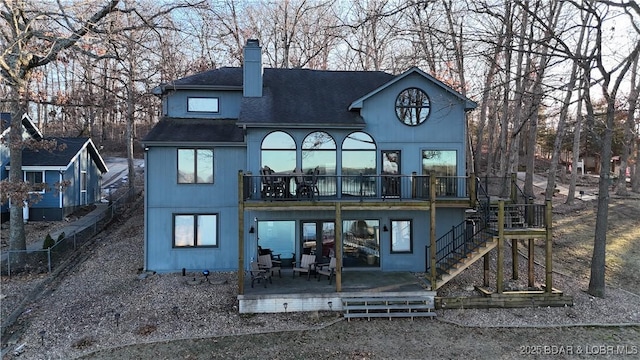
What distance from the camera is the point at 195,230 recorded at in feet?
43.0

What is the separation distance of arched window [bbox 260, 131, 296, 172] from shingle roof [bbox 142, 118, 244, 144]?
106cm

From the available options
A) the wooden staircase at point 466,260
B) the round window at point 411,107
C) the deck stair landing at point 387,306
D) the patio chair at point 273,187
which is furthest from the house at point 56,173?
the wooden staircase at point 466,260

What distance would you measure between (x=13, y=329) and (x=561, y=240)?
19349 mm

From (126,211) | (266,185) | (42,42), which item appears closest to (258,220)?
(266,185)

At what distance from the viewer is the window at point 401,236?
13.2m

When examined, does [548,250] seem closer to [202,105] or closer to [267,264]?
[267,264]

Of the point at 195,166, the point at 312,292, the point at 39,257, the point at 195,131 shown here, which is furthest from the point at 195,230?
the point at 39,257

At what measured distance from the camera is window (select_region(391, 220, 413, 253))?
1323 cm

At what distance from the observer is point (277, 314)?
33.3 feet

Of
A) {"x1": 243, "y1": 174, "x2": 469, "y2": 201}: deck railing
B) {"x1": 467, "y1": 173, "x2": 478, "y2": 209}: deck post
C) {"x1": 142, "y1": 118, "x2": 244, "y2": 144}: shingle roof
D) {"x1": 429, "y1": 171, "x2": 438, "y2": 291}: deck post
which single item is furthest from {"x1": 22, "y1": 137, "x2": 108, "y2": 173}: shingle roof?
{"x1": 467, "y1": 173, "x2": 478, "y2": 209}: deck post

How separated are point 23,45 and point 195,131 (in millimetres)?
6343

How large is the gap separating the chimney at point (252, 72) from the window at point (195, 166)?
2.68m

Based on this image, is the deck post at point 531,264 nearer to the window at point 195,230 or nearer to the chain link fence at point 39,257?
the window at point 195,230

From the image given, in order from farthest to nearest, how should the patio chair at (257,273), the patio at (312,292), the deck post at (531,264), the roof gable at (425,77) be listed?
1. the roof gable at (425,77)
2. the deck post at (531,264)
3. the patio chair at (257,273)
4. the patio at (312,292)
